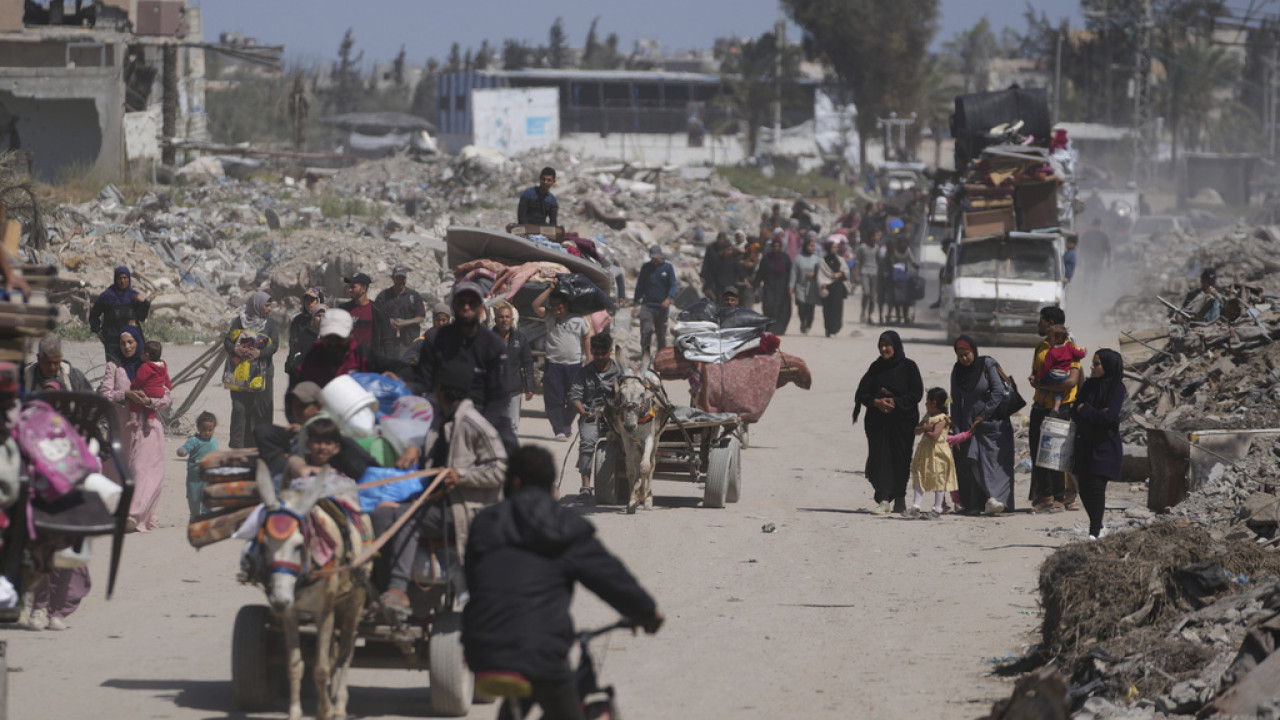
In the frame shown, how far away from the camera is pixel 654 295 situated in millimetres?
21188

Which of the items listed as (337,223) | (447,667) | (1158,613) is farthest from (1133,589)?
(337,223)

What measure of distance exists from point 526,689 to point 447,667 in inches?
85.8

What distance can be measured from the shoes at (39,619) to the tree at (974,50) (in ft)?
375

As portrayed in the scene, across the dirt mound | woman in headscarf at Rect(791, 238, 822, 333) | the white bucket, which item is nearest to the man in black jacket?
the white bucket

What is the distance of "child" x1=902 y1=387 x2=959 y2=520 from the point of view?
13.2 meters

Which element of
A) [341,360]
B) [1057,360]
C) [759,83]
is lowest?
[1057,360]

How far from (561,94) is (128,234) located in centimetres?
4940

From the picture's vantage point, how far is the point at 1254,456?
12.6 m

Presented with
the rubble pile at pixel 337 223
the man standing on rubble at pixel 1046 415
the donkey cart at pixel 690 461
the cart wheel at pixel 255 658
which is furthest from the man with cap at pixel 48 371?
the rubble pile at pixel 337 223

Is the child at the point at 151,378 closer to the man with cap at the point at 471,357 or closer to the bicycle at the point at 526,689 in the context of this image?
the man with cap at the point at 471,357

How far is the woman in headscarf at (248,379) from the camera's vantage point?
1394 centimetres

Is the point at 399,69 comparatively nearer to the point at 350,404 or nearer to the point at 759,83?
the point at 759,83

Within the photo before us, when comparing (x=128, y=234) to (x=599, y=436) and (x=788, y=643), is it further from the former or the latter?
(x=788, y=643)

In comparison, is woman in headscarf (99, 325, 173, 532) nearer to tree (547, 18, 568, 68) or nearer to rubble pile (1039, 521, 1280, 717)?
rubble pile (1039, 521, 1280, 717)
